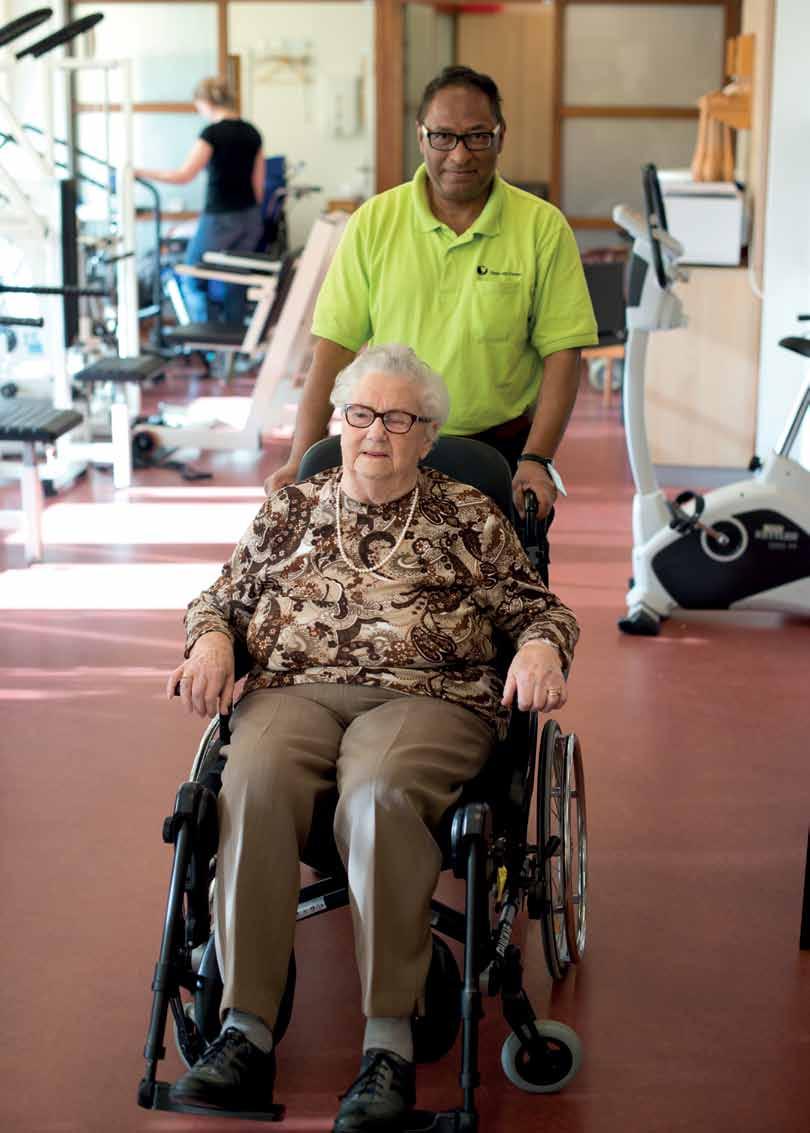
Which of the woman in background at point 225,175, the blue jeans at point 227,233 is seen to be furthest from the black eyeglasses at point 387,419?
the blue jeans at point 227,233

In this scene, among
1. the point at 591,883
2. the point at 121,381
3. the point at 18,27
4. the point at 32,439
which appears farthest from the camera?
the point at 121,381

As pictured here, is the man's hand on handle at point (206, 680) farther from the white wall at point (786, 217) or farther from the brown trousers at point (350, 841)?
the white wall at point (786, 217)

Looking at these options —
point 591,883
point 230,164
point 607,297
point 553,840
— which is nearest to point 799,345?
point 591,883

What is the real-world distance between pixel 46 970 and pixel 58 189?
13.8 feet

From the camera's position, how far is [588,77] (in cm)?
1122

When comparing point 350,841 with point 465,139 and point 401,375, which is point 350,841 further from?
point 465,139

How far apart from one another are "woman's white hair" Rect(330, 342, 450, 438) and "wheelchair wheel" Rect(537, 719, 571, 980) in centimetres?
52

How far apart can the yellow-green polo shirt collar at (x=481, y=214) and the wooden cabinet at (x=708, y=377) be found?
3.54 meters

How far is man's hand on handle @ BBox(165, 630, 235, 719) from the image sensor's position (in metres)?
2.24

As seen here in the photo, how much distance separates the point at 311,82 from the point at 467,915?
32.9 feet

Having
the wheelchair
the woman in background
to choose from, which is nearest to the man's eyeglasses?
the wheelchair

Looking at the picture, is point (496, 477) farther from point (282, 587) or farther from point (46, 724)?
point (46, 724)

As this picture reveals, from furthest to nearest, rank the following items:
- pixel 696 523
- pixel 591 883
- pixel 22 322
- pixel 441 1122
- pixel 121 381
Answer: pixel 121 381, pixel 22 322, pixel 696 523, pixel 591 883, pixel 441 1122

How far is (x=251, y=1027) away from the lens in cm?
201
